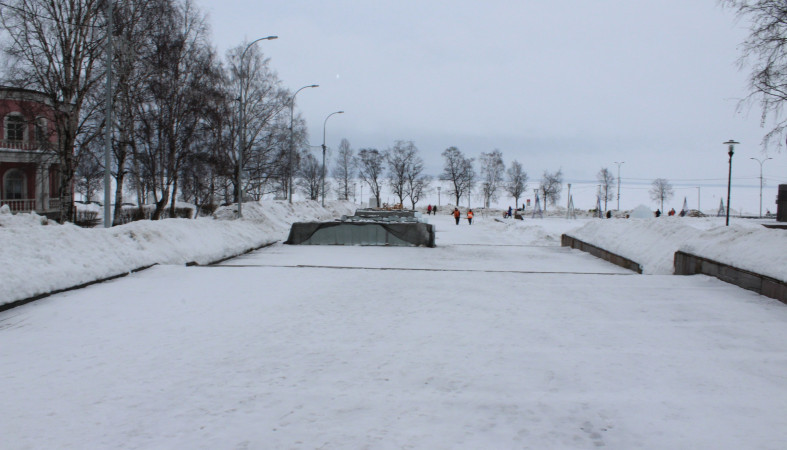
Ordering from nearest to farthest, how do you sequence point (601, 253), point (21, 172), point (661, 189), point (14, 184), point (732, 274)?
point (732, 274) → point (601, 253) → point (21, 172) → point (14, 184) → point (661, 189)

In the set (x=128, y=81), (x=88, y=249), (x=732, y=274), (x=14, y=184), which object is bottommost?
(x=732, y=274)

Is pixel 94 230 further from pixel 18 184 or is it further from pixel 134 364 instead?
pixel 18 184

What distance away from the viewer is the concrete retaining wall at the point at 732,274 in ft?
25.5

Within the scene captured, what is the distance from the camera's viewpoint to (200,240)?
1525 centimetres

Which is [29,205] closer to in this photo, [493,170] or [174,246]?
[174,246]

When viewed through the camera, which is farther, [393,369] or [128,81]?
[128,81]

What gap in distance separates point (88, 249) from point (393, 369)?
26.0 feet

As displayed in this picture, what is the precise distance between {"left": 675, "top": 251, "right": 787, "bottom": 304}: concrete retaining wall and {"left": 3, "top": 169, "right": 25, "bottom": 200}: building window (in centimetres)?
3588

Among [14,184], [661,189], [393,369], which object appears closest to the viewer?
[393,369]

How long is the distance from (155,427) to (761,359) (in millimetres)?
5763

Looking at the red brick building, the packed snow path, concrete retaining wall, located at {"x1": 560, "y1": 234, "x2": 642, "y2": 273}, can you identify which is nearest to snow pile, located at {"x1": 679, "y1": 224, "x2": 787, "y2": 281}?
the packed snow path

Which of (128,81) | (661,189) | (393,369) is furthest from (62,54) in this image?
(661,189)

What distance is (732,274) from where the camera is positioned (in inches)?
361

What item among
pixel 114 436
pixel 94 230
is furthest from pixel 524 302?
pixel 94 230
